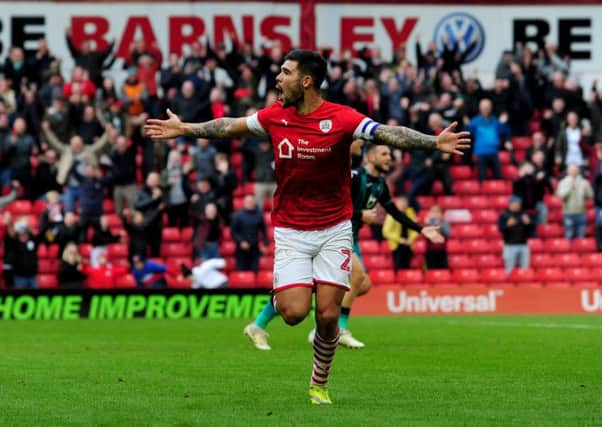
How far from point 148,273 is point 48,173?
3078mm

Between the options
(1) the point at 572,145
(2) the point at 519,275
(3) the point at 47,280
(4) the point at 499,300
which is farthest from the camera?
(1) the point at 572,145

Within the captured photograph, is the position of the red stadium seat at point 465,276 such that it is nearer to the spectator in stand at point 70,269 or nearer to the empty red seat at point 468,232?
the empty red seat at point 468,232

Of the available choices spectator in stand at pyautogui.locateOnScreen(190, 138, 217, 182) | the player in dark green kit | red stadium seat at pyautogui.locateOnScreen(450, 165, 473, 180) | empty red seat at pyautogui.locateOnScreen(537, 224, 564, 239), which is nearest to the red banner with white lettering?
empty red seat at pyautogui.locateOnScreen(537, 224, 564, 239)

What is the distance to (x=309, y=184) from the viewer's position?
10219 mm

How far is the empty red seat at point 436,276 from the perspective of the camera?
93.0 feet

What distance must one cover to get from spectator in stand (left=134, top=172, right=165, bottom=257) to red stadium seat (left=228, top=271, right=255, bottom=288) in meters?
1.50

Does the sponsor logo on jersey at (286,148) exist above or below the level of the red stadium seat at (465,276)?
above

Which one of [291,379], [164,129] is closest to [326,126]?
[164,129]

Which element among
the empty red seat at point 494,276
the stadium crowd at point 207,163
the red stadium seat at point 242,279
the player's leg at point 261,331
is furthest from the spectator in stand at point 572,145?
the player's leg at point 261,331

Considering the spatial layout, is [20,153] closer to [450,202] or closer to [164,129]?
[450,202]

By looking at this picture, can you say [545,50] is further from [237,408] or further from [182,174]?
[237,408]

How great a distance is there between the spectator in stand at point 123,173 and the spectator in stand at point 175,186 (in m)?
0.61

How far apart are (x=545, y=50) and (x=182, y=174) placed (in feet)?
30.5

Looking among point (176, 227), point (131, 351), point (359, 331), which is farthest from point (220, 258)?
point (131, 351)
